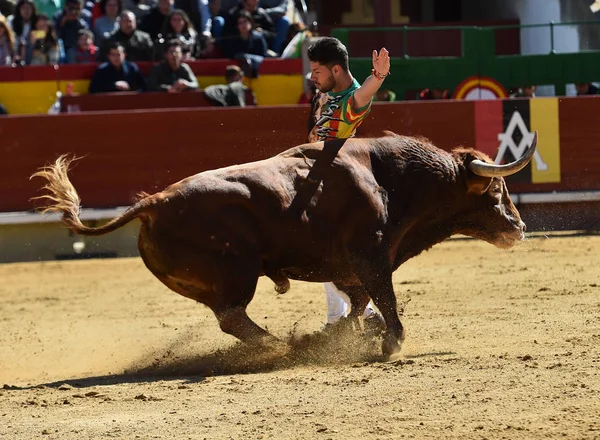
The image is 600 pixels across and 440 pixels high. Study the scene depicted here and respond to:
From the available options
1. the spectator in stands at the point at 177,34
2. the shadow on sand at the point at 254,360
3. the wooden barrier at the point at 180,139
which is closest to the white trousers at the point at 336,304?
the shadow on sand at the point at 254,360

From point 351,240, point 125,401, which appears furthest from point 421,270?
point 125,401

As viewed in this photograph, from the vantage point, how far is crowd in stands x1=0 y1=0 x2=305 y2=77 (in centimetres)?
1238

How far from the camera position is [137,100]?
39.3 feet

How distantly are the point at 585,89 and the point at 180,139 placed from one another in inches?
181

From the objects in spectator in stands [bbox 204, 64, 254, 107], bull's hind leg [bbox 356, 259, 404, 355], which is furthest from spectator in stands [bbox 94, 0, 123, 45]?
A: bull's hind leg [bbox 356, 259, 404, 355]

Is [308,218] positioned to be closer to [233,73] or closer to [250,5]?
[233,73]

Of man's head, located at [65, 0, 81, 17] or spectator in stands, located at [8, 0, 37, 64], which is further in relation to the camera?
man's head, located at [65, 0, 81, 17]

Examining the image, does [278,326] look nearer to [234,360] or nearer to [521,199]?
[234,360]

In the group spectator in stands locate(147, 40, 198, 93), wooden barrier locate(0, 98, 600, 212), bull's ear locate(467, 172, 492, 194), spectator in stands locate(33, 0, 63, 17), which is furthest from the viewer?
spectator in stands locate(33, 0, 63, 17)

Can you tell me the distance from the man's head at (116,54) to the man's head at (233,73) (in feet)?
3.75

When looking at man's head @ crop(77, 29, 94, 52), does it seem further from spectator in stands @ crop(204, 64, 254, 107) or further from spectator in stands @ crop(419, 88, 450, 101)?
spectator in stands @ crop(419, 88, 450, 101)

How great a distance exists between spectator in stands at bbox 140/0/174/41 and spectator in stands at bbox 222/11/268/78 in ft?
2.36

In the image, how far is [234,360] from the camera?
5633mm

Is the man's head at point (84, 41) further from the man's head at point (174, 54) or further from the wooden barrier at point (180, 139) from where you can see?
the wooden barrier at point (180, 139)
